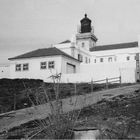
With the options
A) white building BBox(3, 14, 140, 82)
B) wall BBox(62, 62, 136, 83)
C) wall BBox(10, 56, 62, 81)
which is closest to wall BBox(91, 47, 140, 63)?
white building BBox(3, 14, 140, 82)

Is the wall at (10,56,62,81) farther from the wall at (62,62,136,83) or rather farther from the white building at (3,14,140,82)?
the wall at (62,62,136,83)

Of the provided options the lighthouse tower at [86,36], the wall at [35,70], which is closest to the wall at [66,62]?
the wall at [35,70]

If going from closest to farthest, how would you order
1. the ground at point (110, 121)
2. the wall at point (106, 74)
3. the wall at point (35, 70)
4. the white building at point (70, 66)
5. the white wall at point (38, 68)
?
the ground at point (110, 121)
the wall at point (106, 74)
the white building at point (70, 66)
the white wall at point (38, 68)
the wall at point (35, 70)

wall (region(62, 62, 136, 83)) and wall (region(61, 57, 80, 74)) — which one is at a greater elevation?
wall (region(61, 57, 80, 74))

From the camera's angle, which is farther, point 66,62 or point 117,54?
point 117,54

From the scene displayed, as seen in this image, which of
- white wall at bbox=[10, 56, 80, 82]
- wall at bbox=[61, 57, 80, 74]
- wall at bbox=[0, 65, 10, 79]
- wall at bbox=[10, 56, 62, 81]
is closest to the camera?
white wall at bbox=[10, 56, 80, 82]

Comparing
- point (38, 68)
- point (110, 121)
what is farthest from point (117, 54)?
point (110, 121)

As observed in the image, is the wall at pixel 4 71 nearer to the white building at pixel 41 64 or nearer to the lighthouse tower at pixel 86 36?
the white building at pixel 41 64

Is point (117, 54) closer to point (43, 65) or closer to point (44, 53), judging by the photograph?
point (44, 53)

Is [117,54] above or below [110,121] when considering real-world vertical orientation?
above

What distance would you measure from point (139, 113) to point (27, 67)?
95.0 ft

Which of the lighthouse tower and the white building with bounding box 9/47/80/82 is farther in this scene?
the lighthouse tower

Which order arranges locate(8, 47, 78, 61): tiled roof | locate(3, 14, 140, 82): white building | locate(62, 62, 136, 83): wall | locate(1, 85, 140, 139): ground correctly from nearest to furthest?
locate(1, 85, 140, 139): ground
locate(62, 62, 136, 83): wall
locate(3, 14, 140, 82): white building
locate(8, 47, 78, 61): tiled roof

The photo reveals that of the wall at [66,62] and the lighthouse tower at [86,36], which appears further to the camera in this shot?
the lighthouse tower at [86,36]
